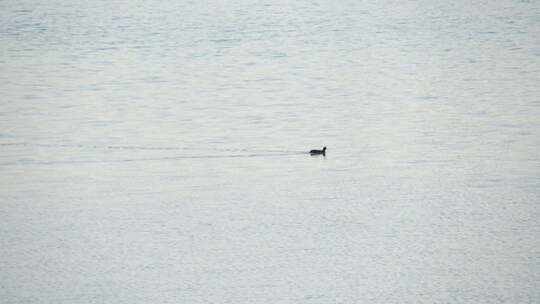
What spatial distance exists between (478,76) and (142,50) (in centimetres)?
771

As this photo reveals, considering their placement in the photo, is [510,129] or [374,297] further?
[510,129]

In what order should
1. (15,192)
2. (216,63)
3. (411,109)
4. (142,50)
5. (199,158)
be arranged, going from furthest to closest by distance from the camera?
(142,50) → (216,63) → (411,109) → (199,158) → (15,192)

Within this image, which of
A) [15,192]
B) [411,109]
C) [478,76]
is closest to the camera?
[15,192]

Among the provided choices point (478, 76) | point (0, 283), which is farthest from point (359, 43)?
point (0, 283)

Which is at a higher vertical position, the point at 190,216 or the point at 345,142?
the point at 345,142

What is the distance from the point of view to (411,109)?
11.6m

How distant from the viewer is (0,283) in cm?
602

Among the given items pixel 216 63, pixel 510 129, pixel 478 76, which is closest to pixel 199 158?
pixel 510 129

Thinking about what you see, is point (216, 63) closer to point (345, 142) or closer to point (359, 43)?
point (359, 43)

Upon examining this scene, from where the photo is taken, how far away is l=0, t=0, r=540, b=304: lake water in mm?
6008

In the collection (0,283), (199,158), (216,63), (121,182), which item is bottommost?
(0,283)

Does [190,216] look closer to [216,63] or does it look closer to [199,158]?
[199,158]

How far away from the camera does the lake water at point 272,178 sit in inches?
237

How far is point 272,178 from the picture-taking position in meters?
8.39
